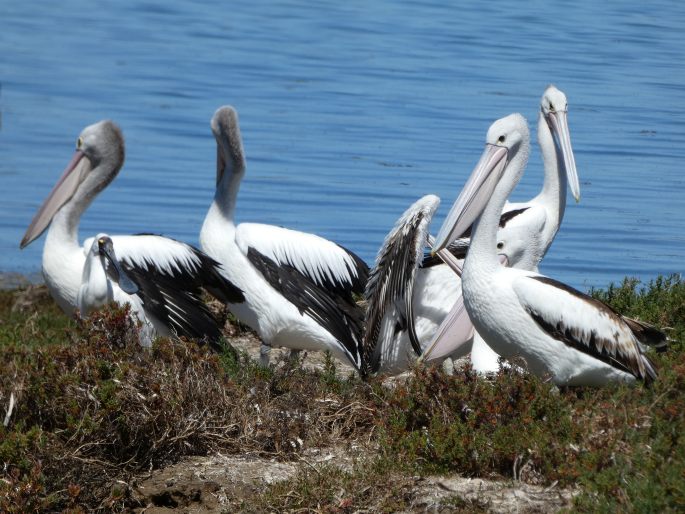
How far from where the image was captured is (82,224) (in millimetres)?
11039

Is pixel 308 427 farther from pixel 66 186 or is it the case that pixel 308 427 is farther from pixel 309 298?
pixel 66 186

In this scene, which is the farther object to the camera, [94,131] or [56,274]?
[94,131]

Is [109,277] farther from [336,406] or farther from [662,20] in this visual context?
[662,20]

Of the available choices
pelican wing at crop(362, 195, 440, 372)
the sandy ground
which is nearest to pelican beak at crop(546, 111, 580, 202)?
pelican wing at crop(362, 195, 440, 372)

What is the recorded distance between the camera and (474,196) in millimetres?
5141

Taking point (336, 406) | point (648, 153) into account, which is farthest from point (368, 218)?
point (336, 406)

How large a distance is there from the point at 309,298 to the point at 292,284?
114 mm

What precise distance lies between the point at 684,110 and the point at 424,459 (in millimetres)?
11490

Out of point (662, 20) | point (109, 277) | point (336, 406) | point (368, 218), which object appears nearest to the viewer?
point (336, 406)

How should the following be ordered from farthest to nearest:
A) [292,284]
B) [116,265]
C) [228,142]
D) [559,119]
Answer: [228,142] < [559,119] < [292,284] < [116,265]

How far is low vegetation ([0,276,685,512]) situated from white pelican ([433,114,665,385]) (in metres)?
0.10

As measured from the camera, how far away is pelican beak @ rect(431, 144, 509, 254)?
16.7 ft

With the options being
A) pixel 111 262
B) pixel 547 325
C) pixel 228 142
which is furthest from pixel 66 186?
pixel 547 325

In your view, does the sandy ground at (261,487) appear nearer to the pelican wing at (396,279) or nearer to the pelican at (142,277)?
the pelican wing at (396,279)
